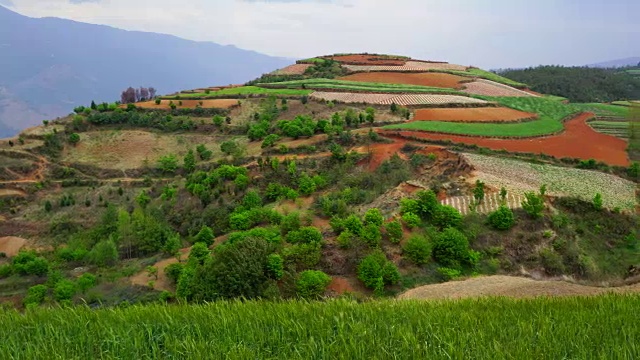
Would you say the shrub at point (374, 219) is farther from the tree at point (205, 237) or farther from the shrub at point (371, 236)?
the tree at point (205, 237)

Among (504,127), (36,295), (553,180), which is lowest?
(36,295)

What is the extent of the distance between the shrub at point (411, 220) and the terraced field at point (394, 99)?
24.9 m

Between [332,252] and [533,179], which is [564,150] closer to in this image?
[533,179]

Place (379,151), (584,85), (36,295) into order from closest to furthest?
1. (36,295)
2. (379,151)
3. (584,85)

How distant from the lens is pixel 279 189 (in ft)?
83.5

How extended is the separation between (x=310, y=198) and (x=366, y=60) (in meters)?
53.8

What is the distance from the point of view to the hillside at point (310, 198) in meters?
16.8

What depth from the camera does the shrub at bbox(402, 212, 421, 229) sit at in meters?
18.2

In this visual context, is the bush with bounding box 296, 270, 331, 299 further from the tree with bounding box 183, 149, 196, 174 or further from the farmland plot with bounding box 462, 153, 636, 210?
the tree with bounding box 183, 149, 196, 174

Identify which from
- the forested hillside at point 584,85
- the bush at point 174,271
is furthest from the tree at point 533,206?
the forested hillside at point 584,85

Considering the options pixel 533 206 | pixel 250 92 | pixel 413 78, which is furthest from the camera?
pixel 413 78

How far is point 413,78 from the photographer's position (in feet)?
187

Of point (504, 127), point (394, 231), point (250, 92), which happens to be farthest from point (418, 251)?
point (250, 92)

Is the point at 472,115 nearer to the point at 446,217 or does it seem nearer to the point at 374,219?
the point at 446,217
